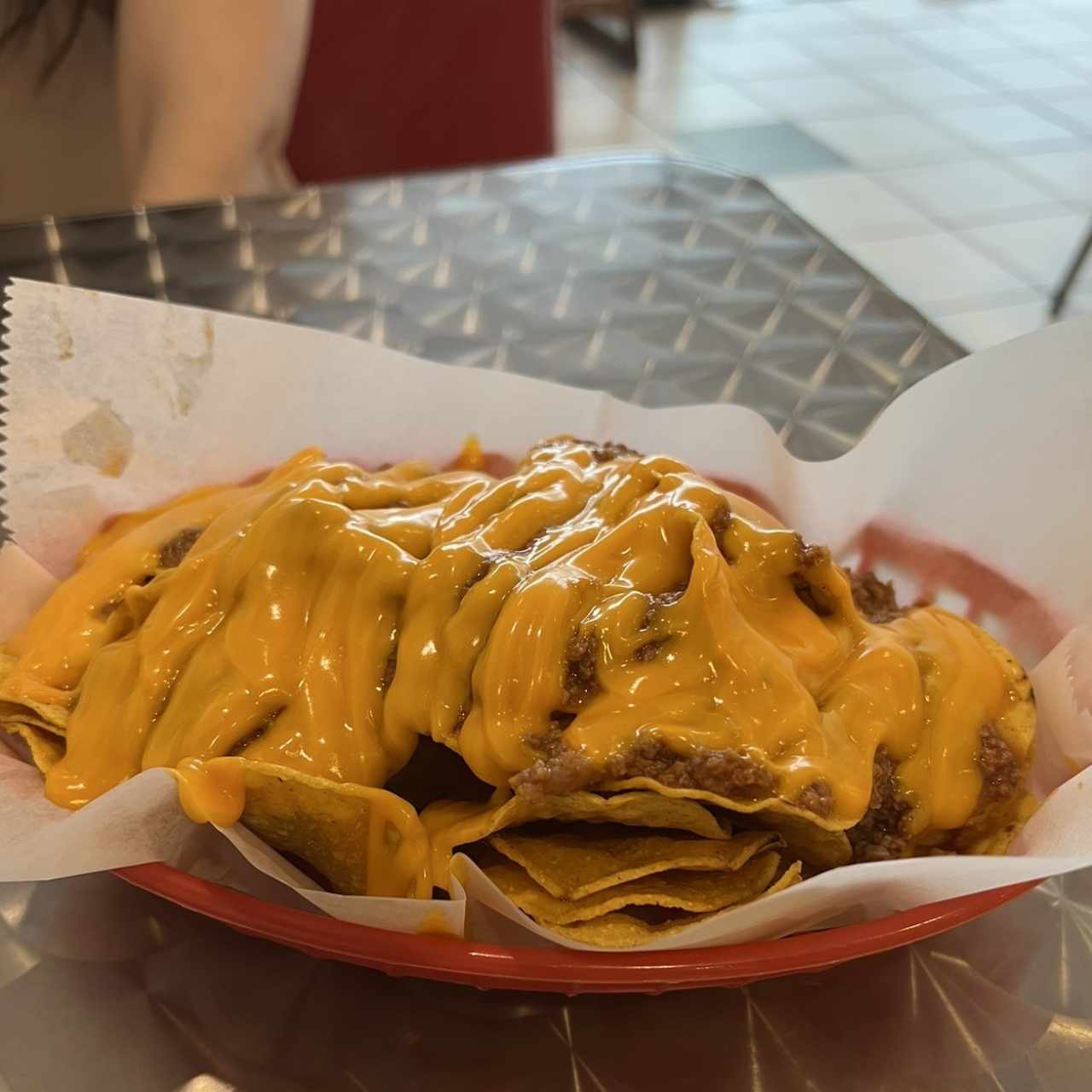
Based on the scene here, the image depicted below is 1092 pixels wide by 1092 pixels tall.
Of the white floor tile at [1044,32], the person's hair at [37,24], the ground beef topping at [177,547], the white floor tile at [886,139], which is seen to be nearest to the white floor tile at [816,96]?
the white floor tile at [886,139]

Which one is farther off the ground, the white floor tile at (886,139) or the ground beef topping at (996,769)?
the ground beef topping at (996,769)

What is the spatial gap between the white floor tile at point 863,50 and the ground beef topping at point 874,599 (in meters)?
5.34

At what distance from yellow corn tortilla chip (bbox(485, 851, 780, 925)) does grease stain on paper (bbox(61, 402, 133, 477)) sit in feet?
2.31

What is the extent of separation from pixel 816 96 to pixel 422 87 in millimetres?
3355

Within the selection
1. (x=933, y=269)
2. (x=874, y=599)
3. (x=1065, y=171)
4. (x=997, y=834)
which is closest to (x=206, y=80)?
(x=874, y=599)

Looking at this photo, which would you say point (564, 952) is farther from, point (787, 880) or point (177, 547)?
point (177, 547)

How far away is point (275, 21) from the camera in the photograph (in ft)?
6.98

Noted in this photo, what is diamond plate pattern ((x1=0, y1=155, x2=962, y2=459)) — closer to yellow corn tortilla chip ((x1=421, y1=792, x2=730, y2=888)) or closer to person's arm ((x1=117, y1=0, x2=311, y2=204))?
person's arm ((x1=117, y1=0, x2=311, y2=204))

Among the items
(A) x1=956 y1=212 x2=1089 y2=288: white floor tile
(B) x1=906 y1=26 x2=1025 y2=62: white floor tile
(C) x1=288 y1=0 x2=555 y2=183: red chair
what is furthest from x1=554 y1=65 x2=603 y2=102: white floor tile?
(C) x1=288 y1=0 x2=555 y2=183: red chair

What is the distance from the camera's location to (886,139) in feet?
16.3

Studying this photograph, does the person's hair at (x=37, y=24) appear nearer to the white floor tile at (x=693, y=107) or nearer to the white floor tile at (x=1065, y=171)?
the white floor tile at (x=693, y=107)

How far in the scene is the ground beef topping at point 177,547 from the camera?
3.78 ft

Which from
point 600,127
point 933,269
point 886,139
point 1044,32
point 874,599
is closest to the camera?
point 874,599

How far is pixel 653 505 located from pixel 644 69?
5.25m
